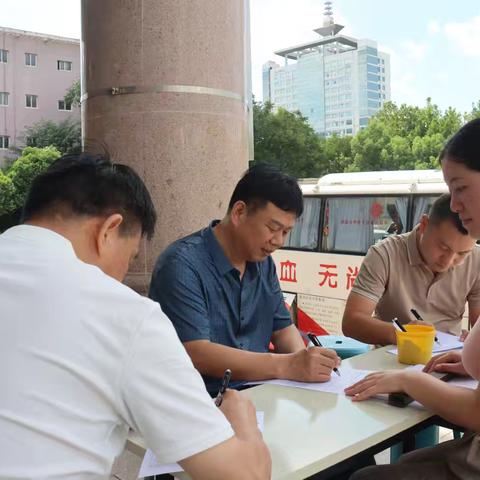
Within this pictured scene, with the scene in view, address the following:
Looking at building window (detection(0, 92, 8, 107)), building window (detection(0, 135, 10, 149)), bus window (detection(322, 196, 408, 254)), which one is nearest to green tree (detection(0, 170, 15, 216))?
building window (detection(0, 135, 10, 149))

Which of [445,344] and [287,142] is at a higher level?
[287,142]

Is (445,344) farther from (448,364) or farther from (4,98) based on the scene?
(4,98)

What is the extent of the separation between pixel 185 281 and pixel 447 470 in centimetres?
111

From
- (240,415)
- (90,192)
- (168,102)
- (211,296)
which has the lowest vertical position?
(240,415)

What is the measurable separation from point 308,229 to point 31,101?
32628 millimetres

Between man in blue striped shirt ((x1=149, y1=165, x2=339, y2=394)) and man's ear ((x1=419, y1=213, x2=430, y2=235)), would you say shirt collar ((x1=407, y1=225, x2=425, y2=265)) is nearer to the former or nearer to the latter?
man's ear ((x1=419, y1=213, x2=430, y2=235))

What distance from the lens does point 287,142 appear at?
84.0 ft

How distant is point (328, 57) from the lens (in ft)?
220

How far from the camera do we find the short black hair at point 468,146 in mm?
1711

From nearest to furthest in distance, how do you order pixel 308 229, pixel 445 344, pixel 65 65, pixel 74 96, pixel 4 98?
pixel 445 344, pixel 308 229, pixel 74 96, pixel 4 98, pixel 65 65

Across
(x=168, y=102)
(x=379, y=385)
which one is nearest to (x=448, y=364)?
(x=379, y=385)

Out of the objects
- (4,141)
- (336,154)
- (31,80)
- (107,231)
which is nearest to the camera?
(107,231)

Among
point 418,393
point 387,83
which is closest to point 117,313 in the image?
point 418,393

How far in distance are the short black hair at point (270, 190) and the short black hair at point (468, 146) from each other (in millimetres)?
696
